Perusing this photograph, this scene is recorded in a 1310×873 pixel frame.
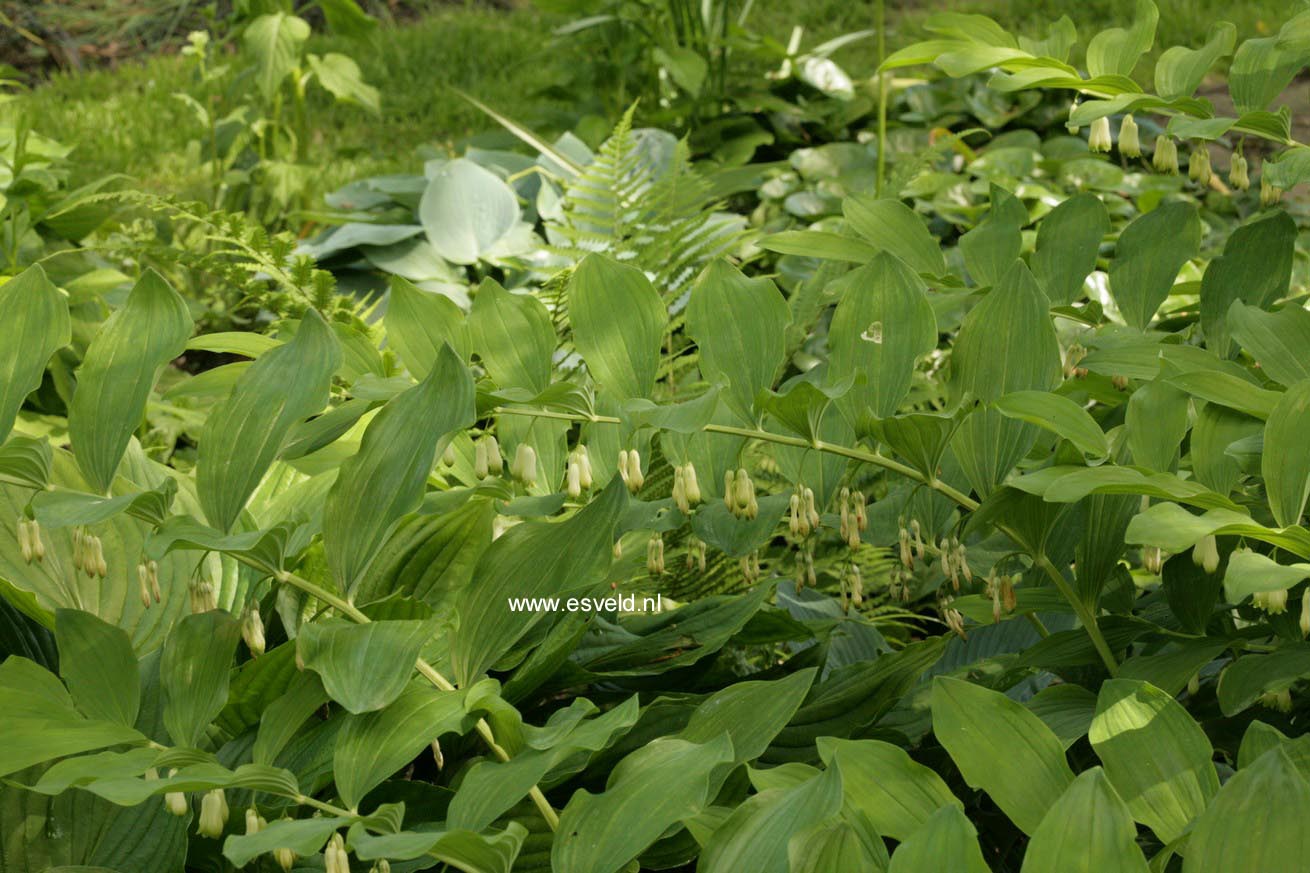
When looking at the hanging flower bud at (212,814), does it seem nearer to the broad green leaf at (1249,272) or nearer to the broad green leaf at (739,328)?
the broad green leaf at (739,328)

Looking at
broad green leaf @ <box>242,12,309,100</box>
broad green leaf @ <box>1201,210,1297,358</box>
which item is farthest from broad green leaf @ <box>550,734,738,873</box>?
broad green leaf @ <box>242,12,309,100</box>

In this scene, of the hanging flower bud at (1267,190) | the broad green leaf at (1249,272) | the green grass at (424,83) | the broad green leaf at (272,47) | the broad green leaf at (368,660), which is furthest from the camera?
the green grass at (424,83)

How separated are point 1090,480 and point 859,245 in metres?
0.39

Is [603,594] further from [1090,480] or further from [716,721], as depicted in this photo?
[1090,480]

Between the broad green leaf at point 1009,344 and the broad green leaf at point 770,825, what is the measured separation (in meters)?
0.34

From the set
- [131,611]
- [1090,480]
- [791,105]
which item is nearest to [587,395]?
[1090,480]

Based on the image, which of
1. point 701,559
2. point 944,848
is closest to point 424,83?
point 701,559

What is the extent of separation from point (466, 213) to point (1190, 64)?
2.22 metres

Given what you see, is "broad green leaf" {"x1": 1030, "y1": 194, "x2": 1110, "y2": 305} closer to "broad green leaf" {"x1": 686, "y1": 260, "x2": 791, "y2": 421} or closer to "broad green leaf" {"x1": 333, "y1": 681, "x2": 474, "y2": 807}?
"broad green leaf" {"x1": 686, "y1": 260, "x2": 791, "y2": 421}

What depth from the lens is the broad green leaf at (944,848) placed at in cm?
69

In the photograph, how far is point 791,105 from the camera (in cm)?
365

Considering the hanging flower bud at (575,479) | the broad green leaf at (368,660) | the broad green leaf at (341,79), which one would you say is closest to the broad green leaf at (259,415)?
the broad green leaf at (368,660)

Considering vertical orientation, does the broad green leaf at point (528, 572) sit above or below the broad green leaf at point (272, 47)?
above

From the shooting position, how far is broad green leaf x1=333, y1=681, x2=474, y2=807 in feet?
2.73
